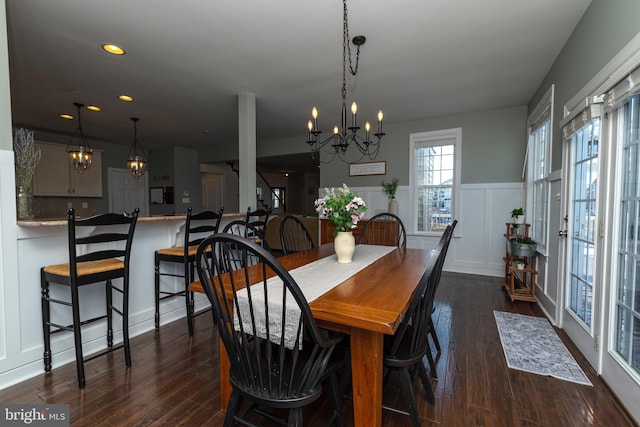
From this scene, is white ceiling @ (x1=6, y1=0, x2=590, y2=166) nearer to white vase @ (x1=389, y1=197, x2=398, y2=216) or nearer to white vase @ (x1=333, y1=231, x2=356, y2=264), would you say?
white vase @ (x1=389, y1=197, x2=398, y2=216)

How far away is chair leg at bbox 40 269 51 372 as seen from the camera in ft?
6.27

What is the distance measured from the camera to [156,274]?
→ 2592 mm

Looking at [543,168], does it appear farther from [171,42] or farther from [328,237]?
[171,42]

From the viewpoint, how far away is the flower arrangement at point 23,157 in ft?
6.46

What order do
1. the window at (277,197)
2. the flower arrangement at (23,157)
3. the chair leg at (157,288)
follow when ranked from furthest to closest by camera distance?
1. the window at (277,197)
2. the chair leg at (157,288)
3. the flower arrangement at (23,157)

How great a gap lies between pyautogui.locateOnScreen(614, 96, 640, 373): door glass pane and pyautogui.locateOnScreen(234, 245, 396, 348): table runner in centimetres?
143

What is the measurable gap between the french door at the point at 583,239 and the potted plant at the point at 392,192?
2563mm

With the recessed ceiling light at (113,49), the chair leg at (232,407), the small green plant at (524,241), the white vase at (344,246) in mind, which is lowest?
the chair leg at (232,407)

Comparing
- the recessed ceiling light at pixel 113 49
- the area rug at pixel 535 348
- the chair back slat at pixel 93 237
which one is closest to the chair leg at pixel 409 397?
the area rug at pixel 535 348

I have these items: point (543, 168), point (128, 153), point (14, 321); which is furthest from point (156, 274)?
point (128, 153)

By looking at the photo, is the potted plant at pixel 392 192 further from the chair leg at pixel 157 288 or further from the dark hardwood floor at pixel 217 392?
the chair leg at pixel 157 288

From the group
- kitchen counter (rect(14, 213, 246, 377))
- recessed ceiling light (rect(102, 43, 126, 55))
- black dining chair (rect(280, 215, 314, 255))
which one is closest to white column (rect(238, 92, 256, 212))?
black dining chair (rect(280, 215, 314, 255))

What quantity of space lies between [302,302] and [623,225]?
2.03m

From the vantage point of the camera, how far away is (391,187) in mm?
5141
